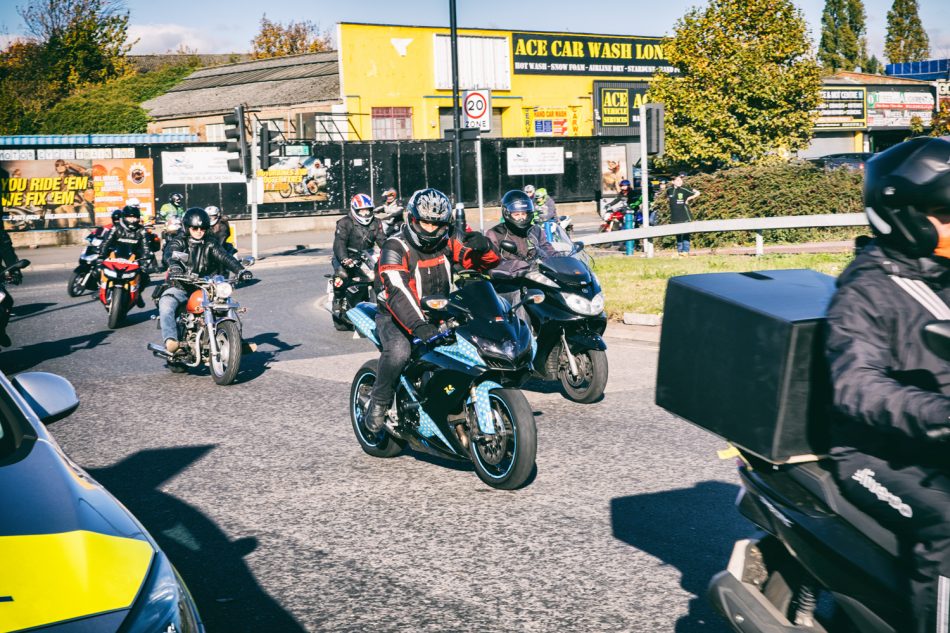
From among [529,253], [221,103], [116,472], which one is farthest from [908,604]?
[221,103]

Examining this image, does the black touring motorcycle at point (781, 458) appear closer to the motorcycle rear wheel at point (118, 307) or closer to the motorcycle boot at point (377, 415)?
the motorcycle boot at point (377, 415)

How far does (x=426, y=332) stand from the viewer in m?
6.52

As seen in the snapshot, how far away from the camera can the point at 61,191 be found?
32.2 metres

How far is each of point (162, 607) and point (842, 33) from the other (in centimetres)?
9064

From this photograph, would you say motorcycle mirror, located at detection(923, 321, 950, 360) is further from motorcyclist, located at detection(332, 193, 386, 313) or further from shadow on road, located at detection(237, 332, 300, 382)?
motorcyclist, located at detection(332, 193, 386, 313)

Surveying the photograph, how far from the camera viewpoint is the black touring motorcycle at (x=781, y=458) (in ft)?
9.87

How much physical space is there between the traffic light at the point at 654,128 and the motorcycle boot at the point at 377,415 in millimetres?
11123

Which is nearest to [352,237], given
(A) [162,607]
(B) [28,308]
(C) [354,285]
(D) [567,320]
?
(C) [354,285]

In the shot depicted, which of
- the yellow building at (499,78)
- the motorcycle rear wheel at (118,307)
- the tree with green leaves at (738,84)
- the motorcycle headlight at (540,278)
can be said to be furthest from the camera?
the yellow building at (499,78)

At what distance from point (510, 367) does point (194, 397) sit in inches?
188

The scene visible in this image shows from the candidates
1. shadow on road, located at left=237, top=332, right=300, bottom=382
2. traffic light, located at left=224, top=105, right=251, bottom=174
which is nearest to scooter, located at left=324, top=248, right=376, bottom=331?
shadow on road, located at left=237, top=332, right=300, bottom=382

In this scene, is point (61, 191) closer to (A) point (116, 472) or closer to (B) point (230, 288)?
(B) point (230, 288)

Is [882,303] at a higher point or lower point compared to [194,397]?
higher

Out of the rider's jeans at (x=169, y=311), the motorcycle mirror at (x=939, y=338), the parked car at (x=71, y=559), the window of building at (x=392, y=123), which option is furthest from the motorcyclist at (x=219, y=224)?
the window of building at (x=392, y=123)
